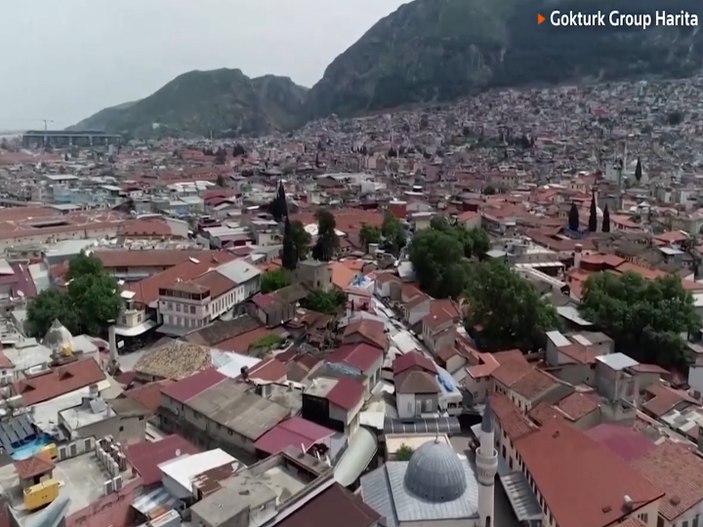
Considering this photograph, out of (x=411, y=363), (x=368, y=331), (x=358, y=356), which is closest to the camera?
(x=411, y=363)

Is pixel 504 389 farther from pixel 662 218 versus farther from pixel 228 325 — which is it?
pixel 662 218

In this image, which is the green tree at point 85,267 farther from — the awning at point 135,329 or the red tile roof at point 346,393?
the red tile roof at point 346,393

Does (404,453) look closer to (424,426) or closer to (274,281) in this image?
(424,426)

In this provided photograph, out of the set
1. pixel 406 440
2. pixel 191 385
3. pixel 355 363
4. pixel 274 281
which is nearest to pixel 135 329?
pixel 274 281

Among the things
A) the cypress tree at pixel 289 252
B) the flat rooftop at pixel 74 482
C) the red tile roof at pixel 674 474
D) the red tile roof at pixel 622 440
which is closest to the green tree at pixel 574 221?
the cypress tree at pixel 289 252

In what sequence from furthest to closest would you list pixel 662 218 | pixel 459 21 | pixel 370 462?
1. pixel 459 21
2. pixel 662 218
3. pixel 370 462

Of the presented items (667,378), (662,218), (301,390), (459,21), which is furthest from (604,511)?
(459,21)

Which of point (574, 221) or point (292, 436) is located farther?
point (574, 221)
